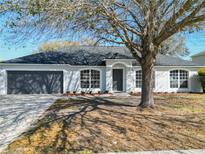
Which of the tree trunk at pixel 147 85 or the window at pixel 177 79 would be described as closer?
the tree trunk at pixel 147 85

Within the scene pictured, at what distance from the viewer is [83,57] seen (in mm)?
23688

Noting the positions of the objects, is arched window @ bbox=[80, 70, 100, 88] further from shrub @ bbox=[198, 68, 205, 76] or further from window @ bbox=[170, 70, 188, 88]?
shrub @ bbox=[198, 68, 205, 76]

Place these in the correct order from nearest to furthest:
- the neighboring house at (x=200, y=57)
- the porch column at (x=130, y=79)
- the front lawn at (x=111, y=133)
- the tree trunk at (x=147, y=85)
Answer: the front lawn at (x=111, y=133)
the tree trunk at (x=147, y=85)
the porch column at (x=130, y=79)
the neighboring house at (x=200, y=57)

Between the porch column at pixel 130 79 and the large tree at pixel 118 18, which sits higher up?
the large tree at pixel 118 18

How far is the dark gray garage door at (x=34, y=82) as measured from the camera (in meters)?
20.9

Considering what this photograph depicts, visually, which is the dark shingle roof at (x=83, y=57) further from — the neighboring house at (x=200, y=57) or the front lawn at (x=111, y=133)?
the neighboring house at (x=200, y=57)

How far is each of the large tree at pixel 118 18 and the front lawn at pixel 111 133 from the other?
298cm

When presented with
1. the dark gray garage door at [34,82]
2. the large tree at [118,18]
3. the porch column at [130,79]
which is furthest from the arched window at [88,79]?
the large tree at [118,18]

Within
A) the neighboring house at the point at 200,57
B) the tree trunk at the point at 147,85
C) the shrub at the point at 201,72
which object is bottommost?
the tree trunk at the point at 147,85

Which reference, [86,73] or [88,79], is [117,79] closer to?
[88,79]

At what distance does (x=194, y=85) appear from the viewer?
23703mm

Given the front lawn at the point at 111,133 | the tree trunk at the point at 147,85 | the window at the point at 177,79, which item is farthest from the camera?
the window at the point at 177,79

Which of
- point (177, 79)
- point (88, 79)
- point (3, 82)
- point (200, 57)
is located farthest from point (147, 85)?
point (200, 57)

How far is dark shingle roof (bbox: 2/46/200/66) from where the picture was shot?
21.9 metres
